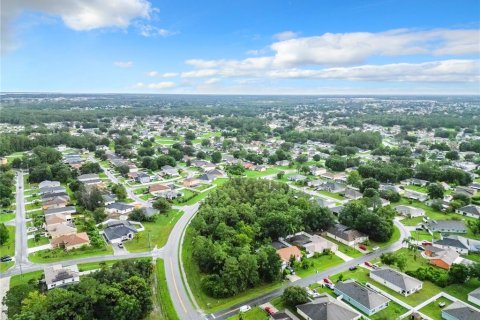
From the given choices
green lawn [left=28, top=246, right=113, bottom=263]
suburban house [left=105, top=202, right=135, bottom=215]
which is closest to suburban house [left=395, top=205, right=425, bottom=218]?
suburban house [left=105, top=202, right=135, bottom=215]

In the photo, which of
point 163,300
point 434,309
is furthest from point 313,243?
point 163,300

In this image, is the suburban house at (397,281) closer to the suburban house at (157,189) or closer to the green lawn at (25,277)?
the green lawn at (25,277)

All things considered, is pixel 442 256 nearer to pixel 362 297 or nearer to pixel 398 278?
pixel 398 278

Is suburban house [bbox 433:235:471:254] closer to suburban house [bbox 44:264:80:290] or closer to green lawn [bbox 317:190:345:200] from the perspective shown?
green lawn [bbox 317:190:345:200]

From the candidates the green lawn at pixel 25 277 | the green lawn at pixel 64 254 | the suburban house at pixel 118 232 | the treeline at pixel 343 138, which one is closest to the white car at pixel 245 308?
the green lawn at pixel 64 254

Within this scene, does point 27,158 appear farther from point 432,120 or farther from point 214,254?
point 432,120
